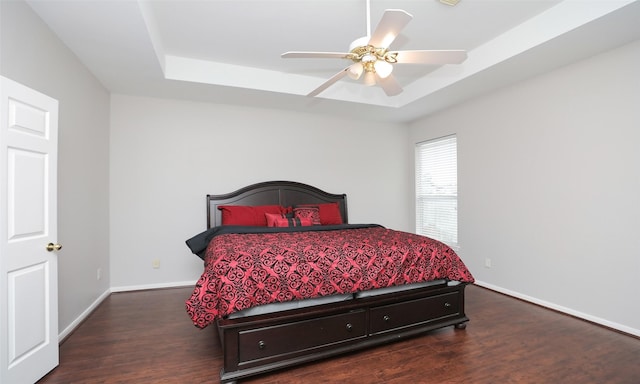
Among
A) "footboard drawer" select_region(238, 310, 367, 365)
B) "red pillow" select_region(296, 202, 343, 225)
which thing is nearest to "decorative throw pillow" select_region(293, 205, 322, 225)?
"red pillow" select_region(296, 202, 343, 225)

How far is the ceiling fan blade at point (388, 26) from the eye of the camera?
1639 millimetres

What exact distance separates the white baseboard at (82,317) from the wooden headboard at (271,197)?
1366 millimetres

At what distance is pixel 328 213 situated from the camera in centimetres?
427

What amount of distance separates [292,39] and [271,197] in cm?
211

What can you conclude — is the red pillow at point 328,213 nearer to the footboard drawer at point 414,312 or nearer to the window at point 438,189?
the window at point 438,189

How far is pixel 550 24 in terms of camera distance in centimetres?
254

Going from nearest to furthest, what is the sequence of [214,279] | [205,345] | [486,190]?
[214,279], [205,345], [486,190]

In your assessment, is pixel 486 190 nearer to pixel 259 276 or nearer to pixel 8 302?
pixel 259 276

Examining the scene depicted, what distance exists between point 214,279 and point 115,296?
2495mm

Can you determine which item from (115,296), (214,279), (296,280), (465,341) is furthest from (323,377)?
(115,296)

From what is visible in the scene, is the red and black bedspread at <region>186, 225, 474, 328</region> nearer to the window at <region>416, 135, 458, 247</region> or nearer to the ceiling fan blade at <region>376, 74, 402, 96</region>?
the ceiling fan blade at <region>376, 74, 402, 96</region>

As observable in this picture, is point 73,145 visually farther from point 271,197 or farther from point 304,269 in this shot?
point 304,269

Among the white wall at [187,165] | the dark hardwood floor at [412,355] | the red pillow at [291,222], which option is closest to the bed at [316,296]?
the dark hardwood floor at [412,355]

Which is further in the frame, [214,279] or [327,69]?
[327,69]
